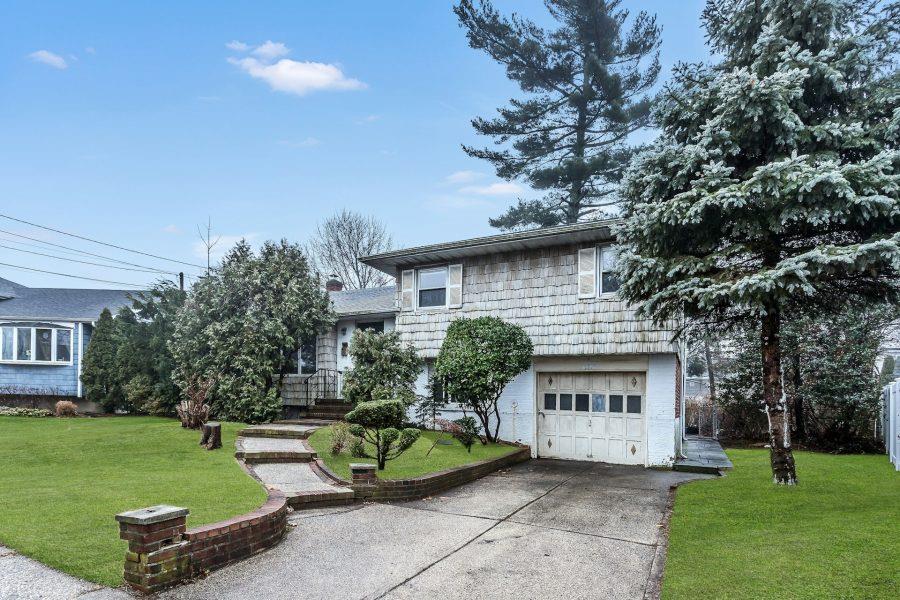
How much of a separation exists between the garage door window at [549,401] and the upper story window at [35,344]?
60.4 feet

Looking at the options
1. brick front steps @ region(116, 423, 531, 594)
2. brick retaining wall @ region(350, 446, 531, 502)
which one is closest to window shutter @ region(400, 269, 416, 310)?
brick front steps @ region(116, 423, 531, 594)

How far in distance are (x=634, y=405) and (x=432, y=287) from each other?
595 centimetres

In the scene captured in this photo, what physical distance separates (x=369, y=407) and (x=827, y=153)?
24.6 ft

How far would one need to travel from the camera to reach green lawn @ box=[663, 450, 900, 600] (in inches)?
170

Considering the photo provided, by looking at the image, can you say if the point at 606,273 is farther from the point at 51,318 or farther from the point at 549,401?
the point at 51,318

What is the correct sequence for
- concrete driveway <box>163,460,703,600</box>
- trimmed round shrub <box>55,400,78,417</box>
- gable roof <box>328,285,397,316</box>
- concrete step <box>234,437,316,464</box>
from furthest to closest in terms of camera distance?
trimmed round shrub <box>55,400,78,417</box> → gable roof <box>328,285,397,316</box> → concrete step <box>234,437,316,464</box> → concrete driveway <box>163,460,703,600</box>

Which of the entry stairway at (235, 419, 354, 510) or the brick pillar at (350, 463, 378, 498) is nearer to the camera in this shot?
the entry stairway at (235, 419, 354, 510)

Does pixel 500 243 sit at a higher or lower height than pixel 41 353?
higher

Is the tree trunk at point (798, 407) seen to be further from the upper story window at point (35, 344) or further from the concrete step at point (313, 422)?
the upper story window at point (35, 344)

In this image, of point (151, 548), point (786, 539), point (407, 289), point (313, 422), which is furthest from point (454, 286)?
point (151, 548)

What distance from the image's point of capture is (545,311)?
13031mm

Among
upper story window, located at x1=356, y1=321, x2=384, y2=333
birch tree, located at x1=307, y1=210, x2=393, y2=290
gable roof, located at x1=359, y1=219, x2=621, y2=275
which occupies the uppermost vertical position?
birch tree, located at x1=307, y1=210, x2=393, y2=290

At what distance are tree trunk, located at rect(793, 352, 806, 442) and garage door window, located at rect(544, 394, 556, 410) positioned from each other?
6.89 m

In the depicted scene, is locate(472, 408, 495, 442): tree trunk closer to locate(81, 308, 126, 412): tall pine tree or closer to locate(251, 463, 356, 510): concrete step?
locate(251, 463, 356, 510): concrete step
